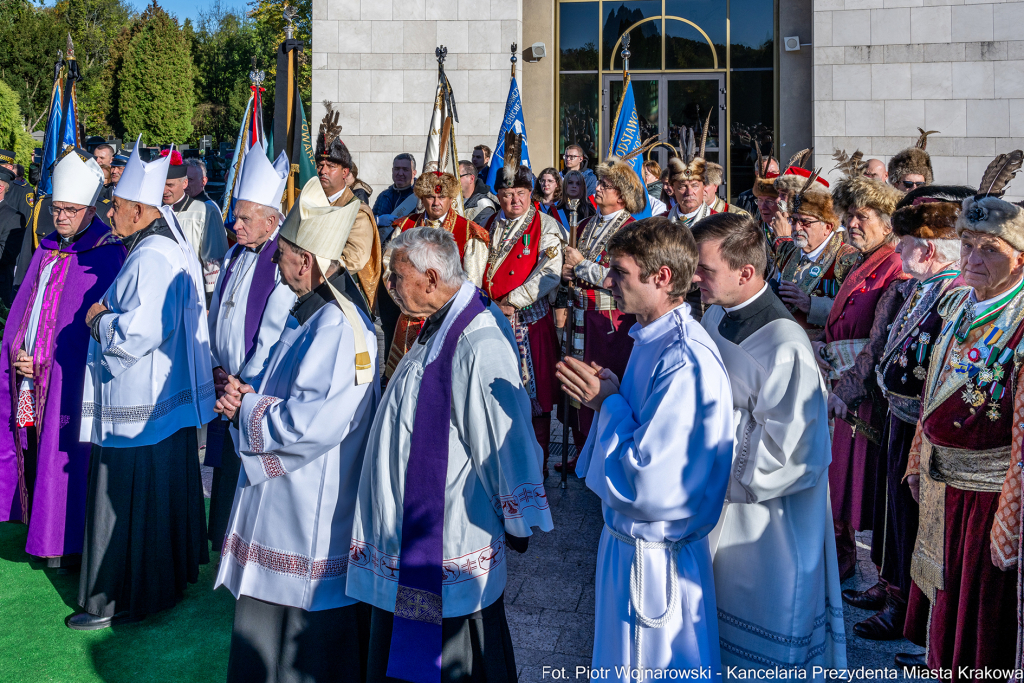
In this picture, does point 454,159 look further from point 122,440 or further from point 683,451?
point 683,451

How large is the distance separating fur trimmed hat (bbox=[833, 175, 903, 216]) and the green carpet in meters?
3.60

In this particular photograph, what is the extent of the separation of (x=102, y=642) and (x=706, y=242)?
3.28 metres

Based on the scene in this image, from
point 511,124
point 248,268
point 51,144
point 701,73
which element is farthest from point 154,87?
point 248,268

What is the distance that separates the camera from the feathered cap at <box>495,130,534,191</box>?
658cm

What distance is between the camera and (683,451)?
2.49 m

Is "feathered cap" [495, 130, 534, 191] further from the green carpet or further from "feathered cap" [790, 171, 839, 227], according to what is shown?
the green carpet

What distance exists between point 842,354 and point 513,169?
3.46 metres

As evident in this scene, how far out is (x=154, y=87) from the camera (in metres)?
31.2

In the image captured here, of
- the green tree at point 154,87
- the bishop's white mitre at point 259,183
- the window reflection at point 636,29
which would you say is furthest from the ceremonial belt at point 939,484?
the green tree at point 154,87

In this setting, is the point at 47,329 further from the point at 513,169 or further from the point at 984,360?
the point at 984,360

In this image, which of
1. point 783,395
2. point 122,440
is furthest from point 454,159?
A: point 783,395

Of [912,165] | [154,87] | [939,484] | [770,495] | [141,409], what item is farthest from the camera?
[154,87]

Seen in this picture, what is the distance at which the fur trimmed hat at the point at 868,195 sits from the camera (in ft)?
13.4

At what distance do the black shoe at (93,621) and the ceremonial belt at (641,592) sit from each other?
277 cm
